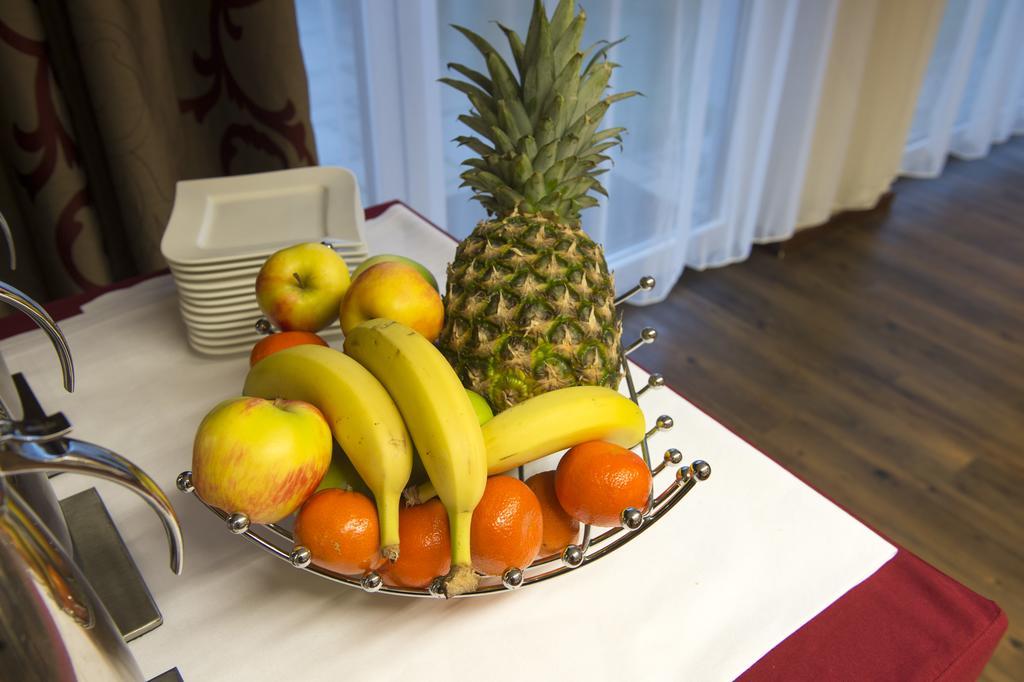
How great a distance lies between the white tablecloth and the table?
0.04ft

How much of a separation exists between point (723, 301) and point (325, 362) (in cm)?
178

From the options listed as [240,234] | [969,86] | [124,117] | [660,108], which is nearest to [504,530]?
[240,234]

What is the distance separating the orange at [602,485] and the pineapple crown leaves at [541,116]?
298 mm

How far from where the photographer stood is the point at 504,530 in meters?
0.51

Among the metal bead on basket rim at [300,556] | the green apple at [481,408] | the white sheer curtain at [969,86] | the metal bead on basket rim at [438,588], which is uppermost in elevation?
the green apple at [481,408]

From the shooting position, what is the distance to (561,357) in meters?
0.67

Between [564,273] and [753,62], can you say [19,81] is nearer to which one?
[564,273]

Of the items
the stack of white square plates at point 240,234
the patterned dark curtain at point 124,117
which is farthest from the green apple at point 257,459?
the patterned dark curtain at point 124,117

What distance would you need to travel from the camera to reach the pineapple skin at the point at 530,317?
670 millimetres

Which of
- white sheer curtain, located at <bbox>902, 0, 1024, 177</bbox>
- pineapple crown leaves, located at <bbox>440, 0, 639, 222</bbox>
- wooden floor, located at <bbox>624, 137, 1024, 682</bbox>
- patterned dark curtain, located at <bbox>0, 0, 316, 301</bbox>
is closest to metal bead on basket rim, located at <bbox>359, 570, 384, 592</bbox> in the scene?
pineapple crown leaves, located at <bbox>440, 0, 639, 222</bbox>

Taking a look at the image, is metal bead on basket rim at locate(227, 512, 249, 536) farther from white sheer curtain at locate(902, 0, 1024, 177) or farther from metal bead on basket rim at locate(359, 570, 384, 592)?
white sheer curtain at locate(902, 0, 1024, 177)

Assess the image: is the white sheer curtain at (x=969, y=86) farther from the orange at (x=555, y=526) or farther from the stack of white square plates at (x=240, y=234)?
the orange at (x=555, y=526)

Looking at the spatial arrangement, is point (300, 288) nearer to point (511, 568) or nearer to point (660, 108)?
point (511, 568)

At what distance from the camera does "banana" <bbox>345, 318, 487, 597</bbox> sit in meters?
0.51
